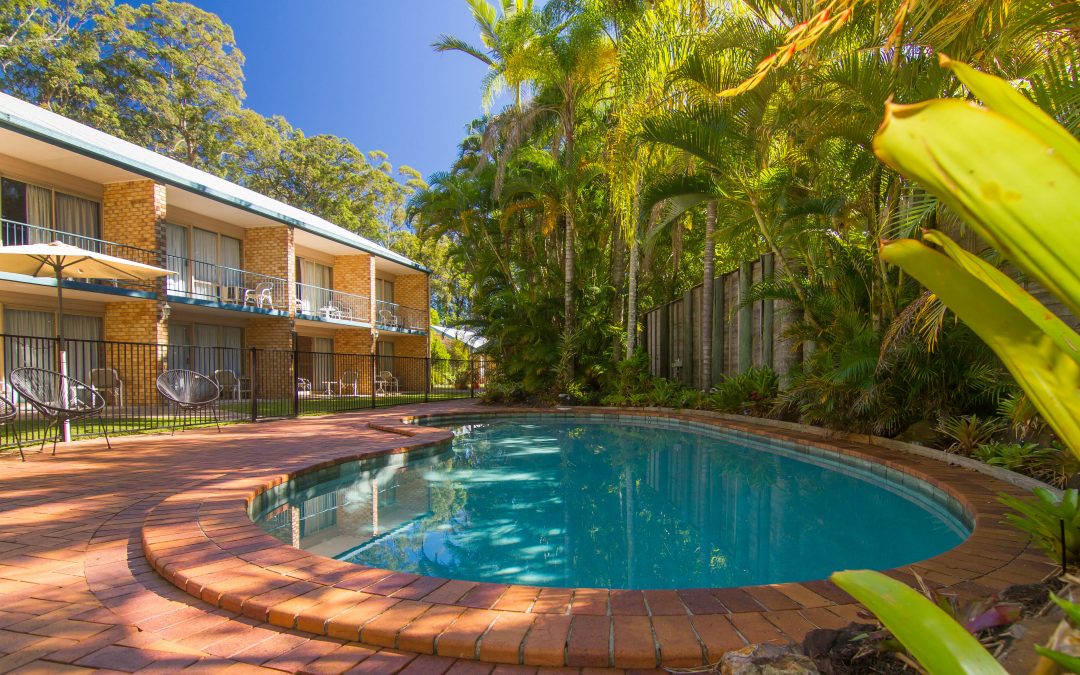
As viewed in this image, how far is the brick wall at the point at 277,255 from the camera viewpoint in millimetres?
15500

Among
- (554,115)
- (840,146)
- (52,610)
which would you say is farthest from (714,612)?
(554,115)

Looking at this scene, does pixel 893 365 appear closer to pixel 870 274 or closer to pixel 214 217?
pixel 870 274

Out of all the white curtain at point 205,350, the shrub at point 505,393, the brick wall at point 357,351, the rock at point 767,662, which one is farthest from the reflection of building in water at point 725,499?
the brick wall at point 357,351

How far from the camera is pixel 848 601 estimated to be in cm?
234

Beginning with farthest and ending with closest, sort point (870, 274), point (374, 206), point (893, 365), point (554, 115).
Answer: point (374, 206) < point (554, 115) < point (870, 274) < point (893, 365)

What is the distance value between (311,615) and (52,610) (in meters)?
1.17

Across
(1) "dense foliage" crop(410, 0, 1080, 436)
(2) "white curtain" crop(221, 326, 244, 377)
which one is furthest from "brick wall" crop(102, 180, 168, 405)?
(1) "dense foliage" crop(410, 0, 1080, 436)

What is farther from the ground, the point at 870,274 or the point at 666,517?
the point at 870,274

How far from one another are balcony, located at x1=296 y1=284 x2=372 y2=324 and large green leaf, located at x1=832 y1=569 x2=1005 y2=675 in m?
17.4

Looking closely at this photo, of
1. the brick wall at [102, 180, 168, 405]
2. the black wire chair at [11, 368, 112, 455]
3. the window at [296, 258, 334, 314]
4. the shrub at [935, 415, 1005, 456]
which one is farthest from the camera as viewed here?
the window at [296, 258, 334, 314]

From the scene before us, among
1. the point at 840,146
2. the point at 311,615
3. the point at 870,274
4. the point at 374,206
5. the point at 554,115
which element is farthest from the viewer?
the point at 374,206

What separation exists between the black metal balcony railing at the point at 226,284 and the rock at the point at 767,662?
14241 mm

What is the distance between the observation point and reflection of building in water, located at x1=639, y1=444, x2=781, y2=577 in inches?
152

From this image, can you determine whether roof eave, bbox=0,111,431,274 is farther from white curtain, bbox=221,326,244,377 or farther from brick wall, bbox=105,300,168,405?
white curtain, bbox=221,326,244,377
